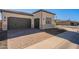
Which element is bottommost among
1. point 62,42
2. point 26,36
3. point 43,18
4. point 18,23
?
point 62,42

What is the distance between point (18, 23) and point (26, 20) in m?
0.27

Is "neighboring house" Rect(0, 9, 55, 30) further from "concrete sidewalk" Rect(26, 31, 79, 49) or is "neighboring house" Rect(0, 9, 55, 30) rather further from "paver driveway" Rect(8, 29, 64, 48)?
"concrete sidewalk" Rect(26, 31, 79, 49)

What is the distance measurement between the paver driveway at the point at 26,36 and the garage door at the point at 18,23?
0.46 ft

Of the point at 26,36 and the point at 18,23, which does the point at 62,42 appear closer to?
the point at 26,36

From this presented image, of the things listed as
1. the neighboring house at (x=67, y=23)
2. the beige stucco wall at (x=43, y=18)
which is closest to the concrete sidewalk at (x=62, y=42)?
the neighboring house at (x=67, y=23)

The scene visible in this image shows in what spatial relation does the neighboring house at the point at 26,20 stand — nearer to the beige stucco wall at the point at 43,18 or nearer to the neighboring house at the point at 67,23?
the beige stucco wall at the point at 43,18

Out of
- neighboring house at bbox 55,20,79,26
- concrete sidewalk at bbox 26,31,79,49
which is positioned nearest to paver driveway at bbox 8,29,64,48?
concrete sidewalk at bbox 26,31,79,49

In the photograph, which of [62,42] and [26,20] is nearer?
[62,42]

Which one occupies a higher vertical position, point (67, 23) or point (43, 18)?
point (43, 18)

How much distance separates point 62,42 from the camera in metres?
4.71

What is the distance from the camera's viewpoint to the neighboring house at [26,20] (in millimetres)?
4641

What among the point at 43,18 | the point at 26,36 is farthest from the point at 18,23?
the point at 43,18
